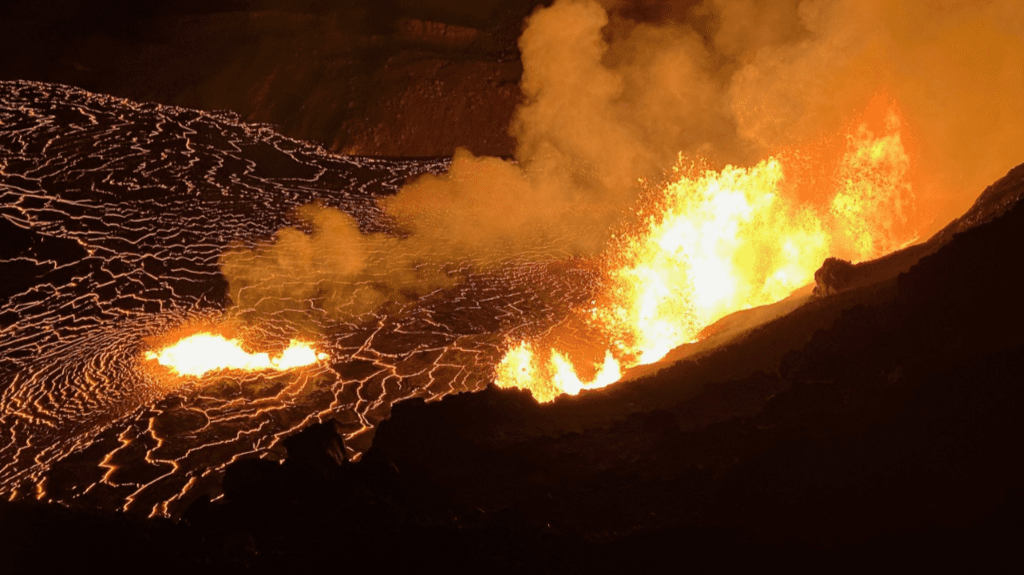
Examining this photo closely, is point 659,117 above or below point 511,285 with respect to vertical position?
above

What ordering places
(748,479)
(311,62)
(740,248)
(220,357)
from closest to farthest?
(748,479) → (220,357) → (740,248) → (311,62)

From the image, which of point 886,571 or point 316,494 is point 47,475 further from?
point 886,571

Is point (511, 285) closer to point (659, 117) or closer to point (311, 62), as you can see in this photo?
point (659, 117)

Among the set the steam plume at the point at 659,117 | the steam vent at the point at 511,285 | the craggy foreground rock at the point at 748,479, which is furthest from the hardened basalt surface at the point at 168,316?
the craggy foreground rock at the point at 748,479

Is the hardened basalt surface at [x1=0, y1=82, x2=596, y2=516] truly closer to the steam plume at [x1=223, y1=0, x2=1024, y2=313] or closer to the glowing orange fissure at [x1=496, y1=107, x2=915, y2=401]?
the steam plume at [x1=223, y1=0, x2=1024, y2=313]

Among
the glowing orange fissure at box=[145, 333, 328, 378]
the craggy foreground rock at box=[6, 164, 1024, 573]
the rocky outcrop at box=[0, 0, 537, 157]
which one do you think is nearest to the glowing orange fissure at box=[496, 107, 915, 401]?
the glowing orange fissure at box=[145, 333, 328, 378]

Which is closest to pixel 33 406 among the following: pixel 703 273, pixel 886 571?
pixel 886 571

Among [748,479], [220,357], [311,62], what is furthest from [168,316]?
[311,62]
